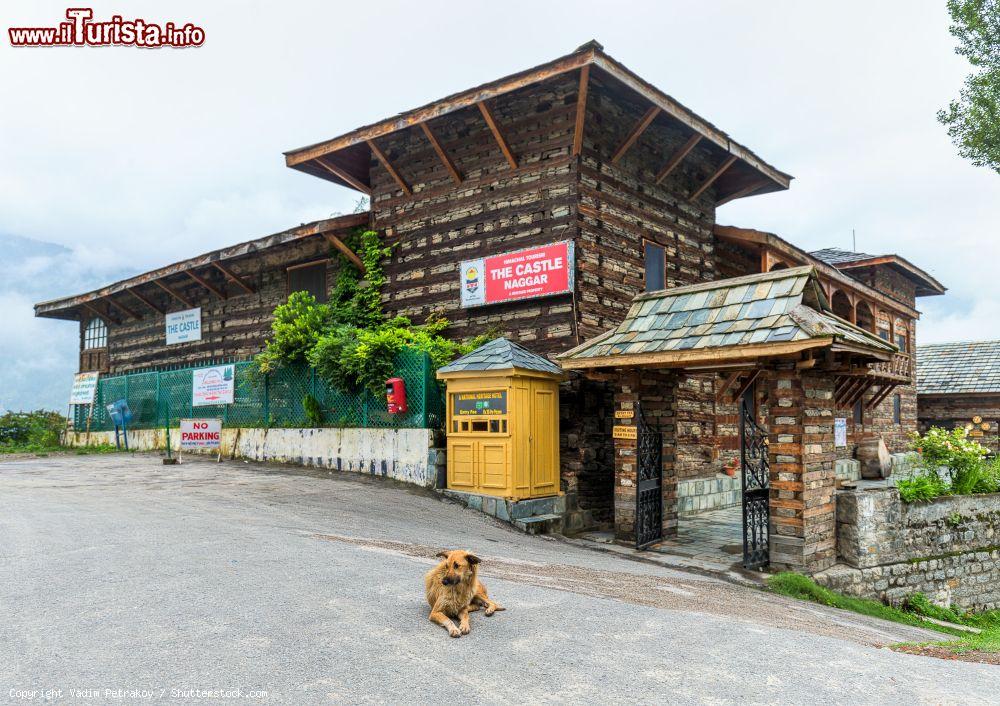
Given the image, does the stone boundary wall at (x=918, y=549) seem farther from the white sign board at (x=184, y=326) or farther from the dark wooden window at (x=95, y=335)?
the dark wooden window at (x=95, y=335)

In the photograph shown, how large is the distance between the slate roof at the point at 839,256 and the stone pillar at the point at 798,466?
1504cm

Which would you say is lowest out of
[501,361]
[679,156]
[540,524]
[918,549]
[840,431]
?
[918,549]

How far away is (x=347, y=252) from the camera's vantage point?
50.9ft

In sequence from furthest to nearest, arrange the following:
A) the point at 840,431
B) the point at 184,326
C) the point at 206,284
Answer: the point at 184,326, the point at 840,431, the point at 206,284

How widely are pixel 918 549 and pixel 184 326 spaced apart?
19554 millimetres

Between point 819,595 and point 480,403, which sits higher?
point 480,403

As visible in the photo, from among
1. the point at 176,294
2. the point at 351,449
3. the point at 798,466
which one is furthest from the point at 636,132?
the point at 176,294

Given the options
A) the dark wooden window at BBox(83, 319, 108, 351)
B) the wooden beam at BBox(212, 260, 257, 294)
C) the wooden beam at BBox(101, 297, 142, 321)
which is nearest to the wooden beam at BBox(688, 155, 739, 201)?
the wooden beam at BBox(212, 260, 257, 294)

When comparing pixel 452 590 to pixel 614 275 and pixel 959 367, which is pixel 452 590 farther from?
pixel 959 367

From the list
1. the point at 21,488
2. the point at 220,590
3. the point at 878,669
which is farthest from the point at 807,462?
the point at 21,488

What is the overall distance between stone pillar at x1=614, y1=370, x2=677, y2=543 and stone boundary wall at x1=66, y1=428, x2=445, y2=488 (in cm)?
306

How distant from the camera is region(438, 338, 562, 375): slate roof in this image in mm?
10672

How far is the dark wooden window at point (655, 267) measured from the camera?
46.2 feet

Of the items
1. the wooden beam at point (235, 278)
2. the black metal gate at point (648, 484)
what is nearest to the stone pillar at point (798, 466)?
the black metal gate at point (648, 484)
